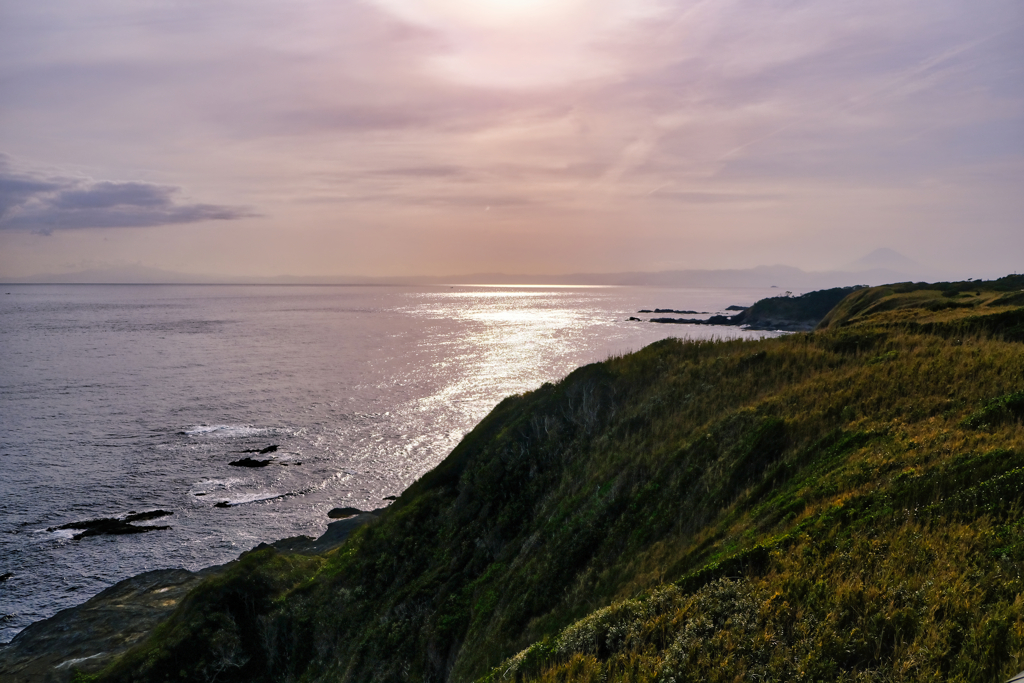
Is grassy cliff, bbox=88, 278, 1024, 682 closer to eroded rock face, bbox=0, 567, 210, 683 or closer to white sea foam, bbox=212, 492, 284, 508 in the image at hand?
eroded rock face, bbox=0, 567, 210, 683

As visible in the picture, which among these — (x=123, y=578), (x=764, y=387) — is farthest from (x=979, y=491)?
(x=123, y=578)

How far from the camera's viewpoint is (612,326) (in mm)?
150875

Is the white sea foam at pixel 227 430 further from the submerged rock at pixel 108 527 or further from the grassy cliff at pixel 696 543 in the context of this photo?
the grassy cliff at pixel 696 543

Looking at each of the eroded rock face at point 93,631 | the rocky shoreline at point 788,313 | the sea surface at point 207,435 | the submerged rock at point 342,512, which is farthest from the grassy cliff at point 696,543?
the rocky shoreline at point 788,313

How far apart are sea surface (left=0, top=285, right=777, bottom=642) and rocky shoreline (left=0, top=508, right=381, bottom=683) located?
1.47 meters

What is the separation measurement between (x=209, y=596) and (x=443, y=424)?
3493 centimetres

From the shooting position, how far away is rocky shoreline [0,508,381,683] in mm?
22766

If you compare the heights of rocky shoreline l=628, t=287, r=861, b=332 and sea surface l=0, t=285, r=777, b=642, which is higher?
rocky shoreline l=628, t=287, r=861, b=332

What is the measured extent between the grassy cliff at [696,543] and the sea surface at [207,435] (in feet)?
45.2

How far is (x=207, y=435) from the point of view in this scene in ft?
171

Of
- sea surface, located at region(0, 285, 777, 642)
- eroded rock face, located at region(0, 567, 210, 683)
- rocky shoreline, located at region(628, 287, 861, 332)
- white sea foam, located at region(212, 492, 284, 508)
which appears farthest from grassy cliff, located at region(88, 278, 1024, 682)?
rocky shoreline, located at region(628, 287, 861, 332)

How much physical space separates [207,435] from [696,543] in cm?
5181

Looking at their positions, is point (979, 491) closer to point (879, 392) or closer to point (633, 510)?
point (879, 392)

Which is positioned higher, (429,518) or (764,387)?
(764,387)
